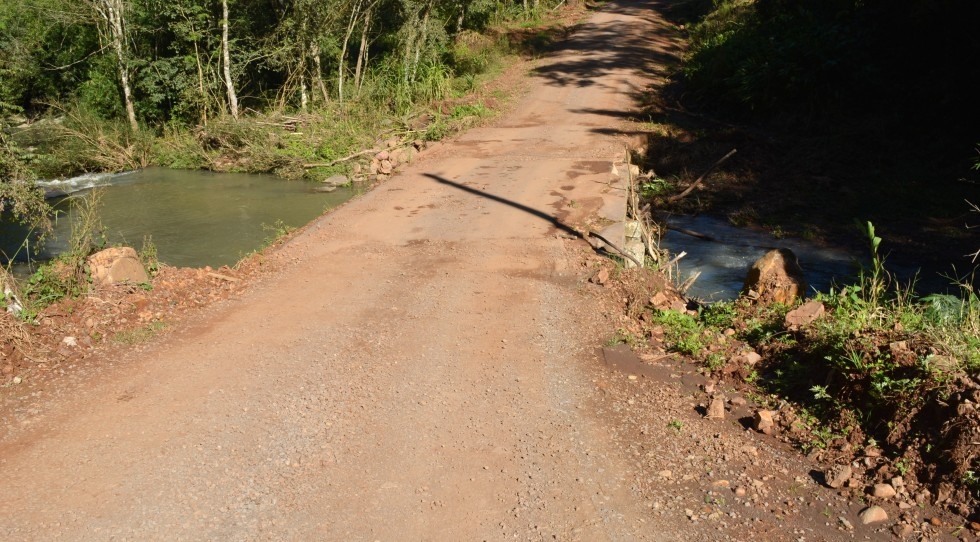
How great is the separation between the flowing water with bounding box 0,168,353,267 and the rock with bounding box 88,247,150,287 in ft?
10.9

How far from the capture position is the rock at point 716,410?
5.88 m

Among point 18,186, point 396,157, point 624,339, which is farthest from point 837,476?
point 396,157

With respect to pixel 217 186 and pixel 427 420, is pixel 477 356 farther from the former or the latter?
pixel 217 186

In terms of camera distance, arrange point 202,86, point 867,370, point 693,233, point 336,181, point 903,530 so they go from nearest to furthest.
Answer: point 903,530, point 867,370, point 693,233, point 336,181, point 202,86

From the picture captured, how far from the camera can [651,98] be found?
59.0 feet

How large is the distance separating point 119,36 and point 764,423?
19227 mm

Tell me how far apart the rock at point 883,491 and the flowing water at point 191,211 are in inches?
355

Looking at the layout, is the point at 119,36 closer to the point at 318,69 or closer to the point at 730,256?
the point at 318,69

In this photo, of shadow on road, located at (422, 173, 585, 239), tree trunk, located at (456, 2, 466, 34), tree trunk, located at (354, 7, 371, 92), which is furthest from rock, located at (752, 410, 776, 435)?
tree trunk, located at (456, 2, 466, 34)

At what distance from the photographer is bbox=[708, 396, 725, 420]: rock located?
19.3ft

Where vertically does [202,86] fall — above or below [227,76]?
below

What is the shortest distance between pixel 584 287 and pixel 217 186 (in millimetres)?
10997

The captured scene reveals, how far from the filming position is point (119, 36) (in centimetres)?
1981

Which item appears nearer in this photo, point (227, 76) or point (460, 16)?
point (227, 76)
